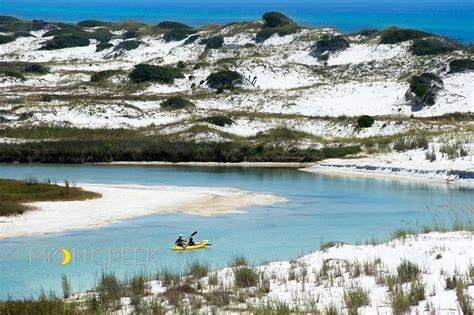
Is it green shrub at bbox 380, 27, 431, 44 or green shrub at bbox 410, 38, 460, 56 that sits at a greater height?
green shrub at bbox 380, 27, 431, 44

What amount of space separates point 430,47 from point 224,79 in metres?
14.9

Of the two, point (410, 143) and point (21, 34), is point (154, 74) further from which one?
point (21, 34)

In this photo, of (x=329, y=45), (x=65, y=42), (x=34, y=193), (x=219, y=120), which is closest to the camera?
(x=34, y=193)

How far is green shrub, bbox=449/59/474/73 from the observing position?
5900 cm

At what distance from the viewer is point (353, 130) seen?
48.2m

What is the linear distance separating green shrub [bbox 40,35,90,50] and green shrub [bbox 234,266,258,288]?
83.8 m

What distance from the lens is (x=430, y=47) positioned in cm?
6931

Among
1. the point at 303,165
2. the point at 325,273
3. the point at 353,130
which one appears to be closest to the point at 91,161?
the point at 303,165

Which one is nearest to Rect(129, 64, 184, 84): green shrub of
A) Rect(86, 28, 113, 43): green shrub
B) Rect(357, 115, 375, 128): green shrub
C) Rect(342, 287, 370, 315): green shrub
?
Rect(357, 115, 375, 128): green shrub

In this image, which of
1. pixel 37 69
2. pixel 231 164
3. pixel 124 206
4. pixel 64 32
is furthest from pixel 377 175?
pixel 64 32

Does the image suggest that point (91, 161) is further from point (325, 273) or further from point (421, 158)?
point (325, 273)

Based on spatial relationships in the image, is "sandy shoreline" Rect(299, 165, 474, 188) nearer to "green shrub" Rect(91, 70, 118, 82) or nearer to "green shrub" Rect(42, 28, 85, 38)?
"green shrub" Rect(91, 70, 118, 82)

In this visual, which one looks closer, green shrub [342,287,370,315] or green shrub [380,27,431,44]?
green shrub [342,287,370,315]

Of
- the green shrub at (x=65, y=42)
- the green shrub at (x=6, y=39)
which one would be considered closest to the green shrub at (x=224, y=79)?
the green shrub at (x=65, y=42)
